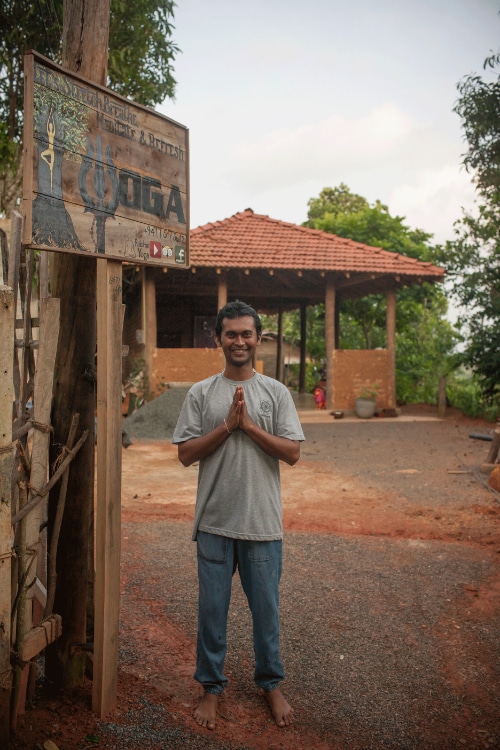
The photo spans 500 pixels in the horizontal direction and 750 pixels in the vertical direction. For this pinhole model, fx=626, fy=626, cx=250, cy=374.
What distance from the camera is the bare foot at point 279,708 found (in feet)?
8.46

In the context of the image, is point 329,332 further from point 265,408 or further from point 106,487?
point 106,487

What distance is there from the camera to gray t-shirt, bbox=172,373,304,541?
8.27ft

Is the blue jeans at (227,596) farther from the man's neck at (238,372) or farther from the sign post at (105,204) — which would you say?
the man's neck at (238,372)

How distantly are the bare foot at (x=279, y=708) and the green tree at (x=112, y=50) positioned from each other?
9094mm

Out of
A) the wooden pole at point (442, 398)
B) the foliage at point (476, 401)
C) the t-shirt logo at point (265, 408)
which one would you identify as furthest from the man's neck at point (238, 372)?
the wooden pole at point (442, 398)

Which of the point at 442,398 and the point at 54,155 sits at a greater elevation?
the point at 54,155

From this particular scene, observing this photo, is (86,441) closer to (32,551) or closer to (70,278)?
(32,551)

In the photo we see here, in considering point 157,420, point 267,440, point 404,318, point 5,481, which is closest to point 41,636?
point 5,481

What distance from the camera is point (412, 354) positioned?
770 inches

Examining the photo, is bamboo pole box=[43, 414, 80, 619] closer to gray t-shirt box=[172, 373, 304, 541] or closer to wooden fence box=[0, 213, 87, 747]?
wooden fence box=[0, 213, 87, 747]

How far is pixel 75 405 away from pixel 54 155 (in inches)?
40.7

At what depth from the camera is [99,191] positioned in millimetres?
2391

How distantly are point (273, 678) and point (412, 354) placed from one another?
58.2 ft

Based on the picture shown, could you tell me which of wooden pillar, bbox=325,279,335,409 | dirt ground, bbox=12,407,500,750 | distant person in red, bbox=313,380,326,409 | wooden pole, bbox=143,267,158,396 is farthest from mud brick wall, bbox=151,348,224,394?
dirt ground, bbox=12,407,500,750
